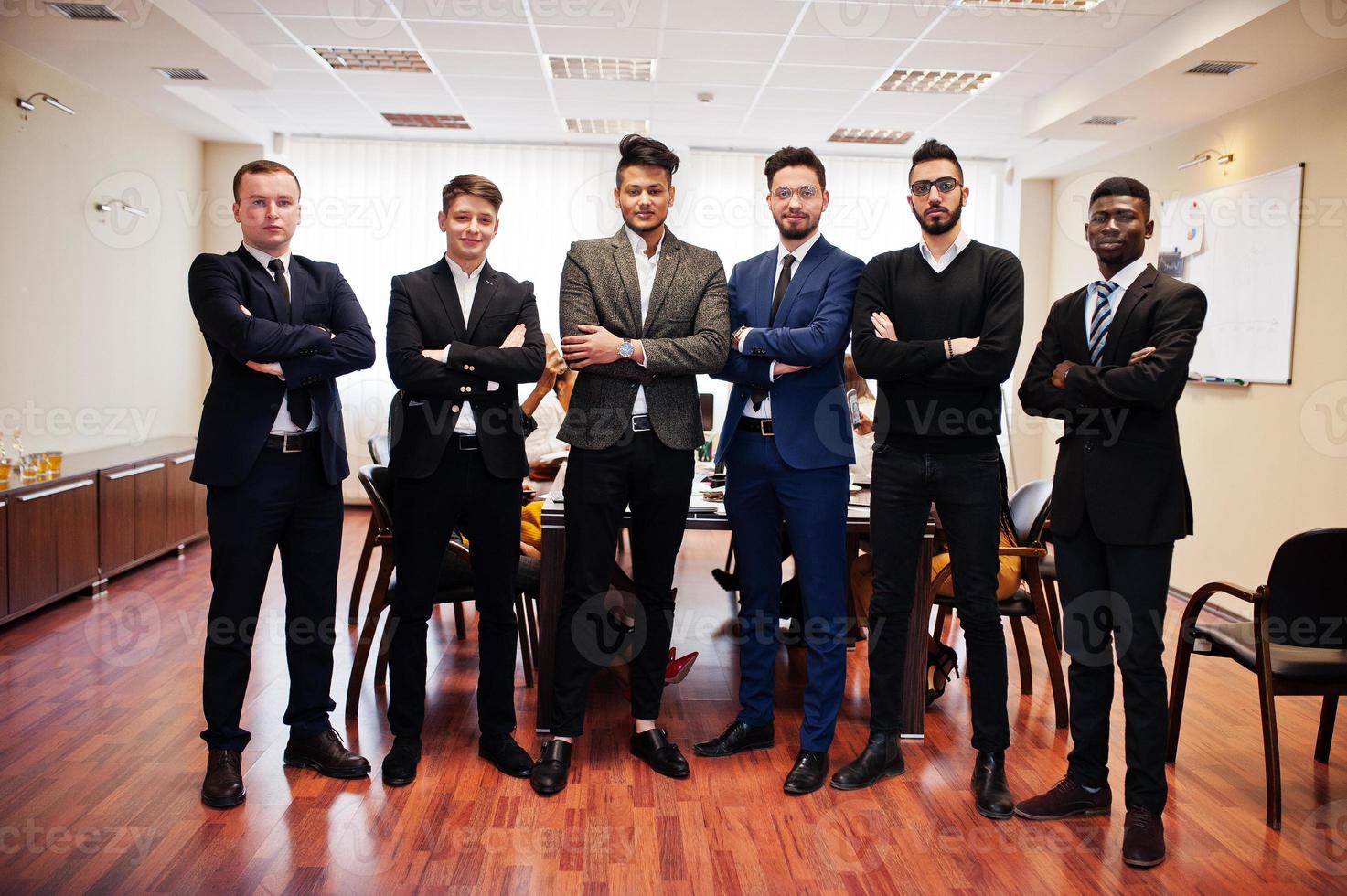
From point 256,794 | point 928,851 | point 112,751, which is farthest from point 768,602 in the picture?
point 112,751

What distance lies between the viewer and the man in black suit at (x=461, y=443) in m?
3.08

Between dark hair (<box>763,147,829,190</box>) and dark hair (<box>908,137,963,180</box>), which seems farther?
dark hair (<box>763,147,829,190</box>)

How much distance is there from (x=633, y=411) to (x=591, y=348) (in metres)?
0.26

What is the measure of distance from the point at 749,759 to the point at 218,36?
522 cm

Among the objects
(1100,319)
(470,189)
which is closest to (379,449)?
(470,189)

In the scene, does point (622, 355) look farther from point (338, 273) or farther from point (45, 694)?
point (45, 694)

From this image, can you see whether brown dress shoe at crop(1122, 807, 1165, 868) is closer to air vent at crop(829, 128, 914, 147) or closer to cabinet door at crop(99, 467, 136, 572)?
cabinet door at crop(99, 467, 136, 572)

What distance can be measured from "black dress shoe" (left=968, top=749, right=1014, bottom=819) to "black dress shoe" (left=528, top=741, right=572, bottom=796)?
51.4 inches

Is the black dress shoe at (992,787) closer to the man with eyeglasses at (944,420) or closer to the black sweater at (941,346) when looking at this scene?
the man with eyeglasses at (944,420)

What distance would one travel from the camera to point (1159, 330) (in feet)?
9.11

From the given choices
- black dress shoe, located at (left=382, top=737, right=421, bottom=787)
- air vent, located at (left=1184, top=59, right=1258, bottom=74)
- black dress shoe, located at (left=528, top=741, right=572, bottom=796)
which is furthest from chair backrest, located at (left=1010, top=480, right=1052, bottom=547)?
air vent, located at (left=1184, top=59, right=1258, bottom=74)

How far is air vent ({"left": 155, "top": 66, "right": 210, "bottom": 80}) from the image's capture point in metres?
6.11

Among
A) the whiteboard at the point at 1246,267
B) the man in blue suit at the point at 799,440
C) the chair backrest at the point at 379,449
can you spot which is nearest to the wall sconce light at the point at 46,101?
the chair backrest at the point at 379,449

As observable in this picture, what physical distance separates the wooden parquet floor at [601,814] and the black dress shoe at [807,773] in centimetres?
7
